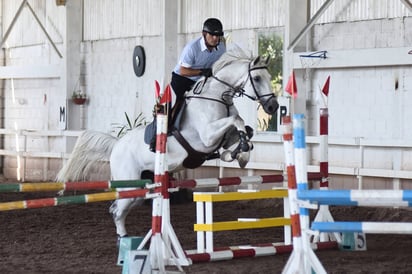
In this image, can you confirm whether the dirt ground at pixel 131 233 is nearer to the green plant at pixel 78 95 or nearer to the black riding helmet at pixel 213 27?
the black riding helmet at pixel 213 27

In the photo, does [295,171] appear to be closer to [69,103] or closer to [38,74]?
[69,103]

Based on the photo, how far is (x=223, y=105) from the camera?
26.2 feet

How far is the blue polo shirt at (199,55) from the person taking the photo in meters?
8.02

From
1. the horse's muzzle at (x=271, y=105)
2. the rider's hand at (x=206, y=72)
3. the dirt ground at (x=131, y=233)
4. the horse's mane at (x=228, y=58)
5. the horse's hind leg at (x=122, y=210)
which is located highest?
the horse's mane at (x=228, y=58)

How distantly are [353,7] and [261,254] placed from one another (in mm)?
5006

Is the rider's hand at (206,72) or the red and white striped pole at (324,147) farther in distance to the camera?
the rider's hand at (206,72)

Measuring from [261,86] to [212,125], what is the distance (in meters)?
0.58

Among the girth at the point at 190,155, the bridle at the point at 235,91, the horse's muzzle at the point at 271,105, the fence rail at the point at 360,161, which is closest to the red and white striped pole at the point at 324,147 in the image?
the horse's muzzle at the point at 271,105

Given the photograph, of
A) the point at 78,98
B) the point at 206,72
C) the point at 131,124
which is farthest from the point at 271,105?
the point at 78,98

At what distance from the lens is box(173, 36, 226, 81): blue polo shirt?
316 inches

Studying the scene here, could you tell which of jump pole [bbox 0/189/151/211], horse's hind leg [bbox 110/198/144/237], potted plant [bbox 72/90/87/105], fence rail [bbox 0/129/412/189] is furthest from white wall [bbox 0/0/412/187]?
jump pole [bbox 0/189/151/211]

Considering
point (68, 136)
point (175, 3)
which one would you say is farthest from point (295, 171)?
point (68, 136)

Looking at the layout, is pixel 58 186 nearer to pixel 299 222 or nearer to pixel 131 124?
pixel 299 222

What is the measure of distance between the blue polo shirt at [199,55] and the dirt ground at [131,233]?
1684 millimetres
